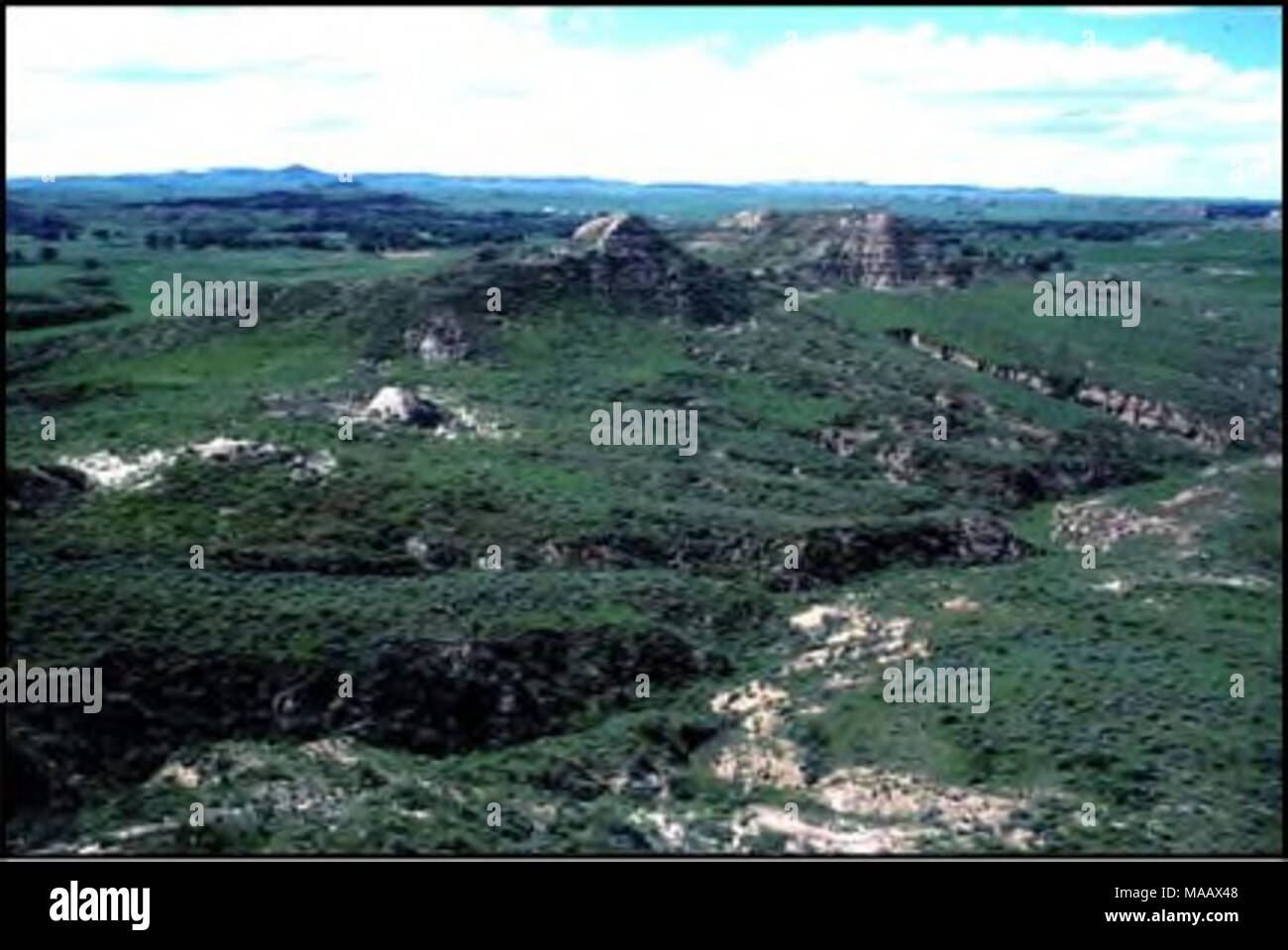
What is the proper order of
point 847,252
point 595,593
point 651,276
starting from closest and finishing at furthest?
point 595,593
point 651,276
point 847,252

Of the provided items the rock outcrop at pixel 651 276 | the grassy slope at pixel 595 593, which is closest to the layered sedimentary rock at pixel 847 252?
the rock outcrop at pixel 651 276

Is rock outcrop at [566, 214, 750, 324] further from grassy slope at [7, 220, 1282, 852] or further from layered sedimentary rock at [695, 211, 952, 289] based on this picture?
layered sedimentary rock at [695, 211, 952, 289]

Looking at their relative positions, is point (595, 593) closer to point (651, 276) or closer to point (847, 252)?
point (651, 276)

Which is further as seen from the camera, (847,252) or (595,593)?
(847,252)

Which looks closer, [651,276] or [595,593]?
[595,593]

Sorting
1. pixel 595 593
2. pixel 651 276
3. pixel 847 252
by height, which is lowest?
pixel 595 593

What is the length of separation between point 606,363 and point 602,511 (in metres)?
27.5

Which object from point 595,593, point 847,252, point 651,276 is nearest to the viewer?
point 595,593

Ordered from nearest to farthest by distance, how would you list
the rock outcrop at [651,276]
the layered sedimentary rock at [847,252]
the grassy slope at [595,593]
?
the grassy slope at [595,593] < the rock outcrop at [651,276] < the layered sedimentary rock at [847,252]

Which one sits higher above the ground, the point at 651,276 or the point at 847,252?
the point at 847,252

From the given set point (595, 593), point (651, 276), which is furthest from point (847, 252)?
point (595, 593)

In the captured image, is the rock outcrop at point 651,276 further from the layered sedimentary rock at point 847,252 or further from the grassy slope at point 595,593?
the layered sedimentary rock at point 847,252

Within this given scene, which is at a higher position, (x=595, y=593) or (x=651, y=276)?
(x=651, y=276)
